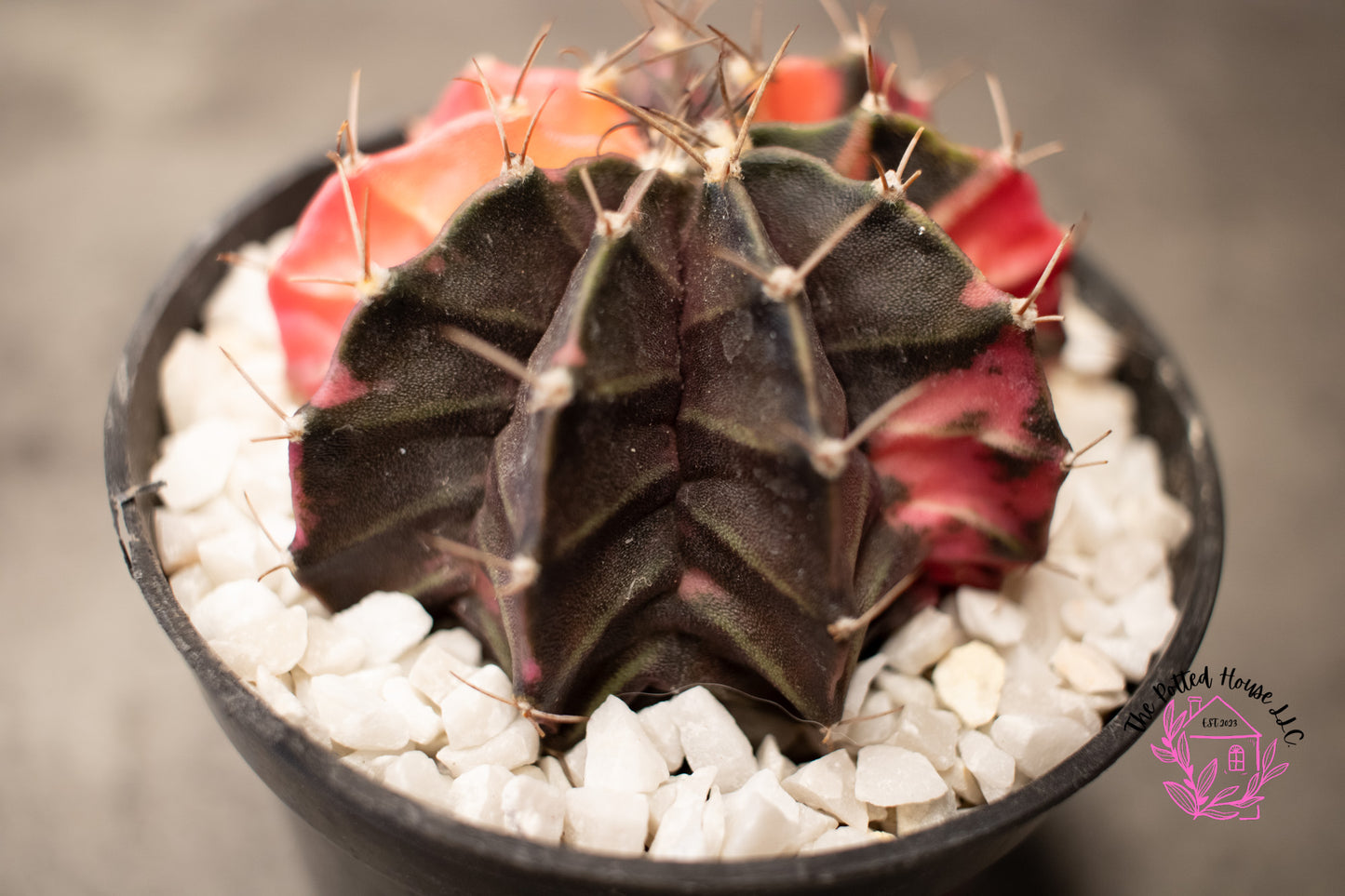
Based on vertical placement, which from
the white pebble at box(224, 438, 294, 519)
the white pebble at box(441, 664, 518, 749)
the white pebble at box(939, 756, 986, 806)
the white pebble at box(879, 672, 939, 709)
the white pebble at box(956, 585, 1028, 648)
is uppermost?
the white pebble at box(224, 438, 294, 519)

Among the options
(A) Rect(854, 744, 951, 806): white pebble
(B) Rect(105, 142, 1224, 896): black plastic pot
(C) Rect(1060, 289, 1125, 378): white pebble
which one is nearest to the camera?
(B) Rect(105, 142, 1224, 896): black plastic pot

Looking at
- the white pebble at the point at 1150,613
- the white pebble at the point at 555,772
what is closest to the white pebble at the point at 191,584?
the white pebble at the point at 555,772

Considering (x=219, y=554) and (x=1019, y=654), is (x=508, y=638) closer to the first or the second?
(x=219, y=554)

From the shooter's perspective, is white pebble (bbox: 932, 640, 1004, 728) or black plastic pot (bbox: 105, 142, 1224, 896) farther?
white pebble (bbox: 932, 640, 1004, 728)

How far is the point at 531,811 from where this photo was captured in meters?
0.53

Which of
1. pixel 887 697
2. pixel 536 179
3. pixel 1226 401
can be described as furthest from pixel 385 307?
pixel 1226 401

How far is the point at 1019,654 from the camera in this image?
0.66 m

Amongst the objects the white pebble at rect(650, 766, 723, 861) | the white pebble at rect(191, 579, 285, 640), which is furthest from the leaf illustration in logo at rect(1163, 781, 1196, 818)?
the white pebble at rect(191, 579, 285, 640)

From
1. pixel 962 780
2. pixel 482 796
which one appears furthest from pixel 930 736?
pixel 482 796

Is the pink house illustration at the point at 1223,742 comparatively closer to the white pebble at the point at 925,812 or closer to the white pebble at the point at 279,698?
the white pebble at the point at 925,812

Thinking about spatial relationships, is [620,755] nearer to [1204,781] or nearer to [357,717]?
[357,717]

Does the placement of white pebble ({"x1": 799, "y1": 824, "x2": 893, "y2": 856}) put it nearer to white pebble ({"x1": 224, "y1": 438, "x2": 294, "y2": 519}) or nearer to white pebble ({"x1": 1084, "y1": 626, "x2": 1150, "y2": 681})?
white pebble ({"x1": 1084, "y1": 626, "x2": 1150, "y2": 681})

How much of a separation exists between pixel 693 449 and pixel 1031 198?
0.30m

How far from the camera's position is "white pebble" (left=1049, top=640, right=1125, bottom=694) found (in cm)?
63
